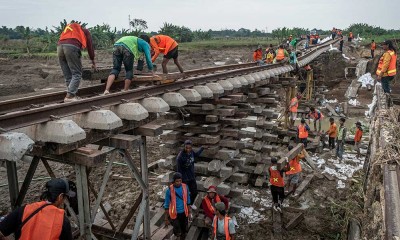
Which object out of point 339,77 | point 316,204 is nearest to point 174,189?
point 316,204

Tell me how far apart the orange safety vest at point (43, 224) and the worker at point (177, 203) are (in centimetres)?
276

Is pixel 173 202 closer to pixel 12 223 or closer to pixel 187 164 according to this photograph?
→ pixel 187 164

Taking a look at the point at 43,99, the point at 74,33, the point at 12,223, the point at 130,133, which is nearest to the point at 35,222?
the point at 12,223

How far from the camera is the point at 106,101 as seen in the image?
413 cm

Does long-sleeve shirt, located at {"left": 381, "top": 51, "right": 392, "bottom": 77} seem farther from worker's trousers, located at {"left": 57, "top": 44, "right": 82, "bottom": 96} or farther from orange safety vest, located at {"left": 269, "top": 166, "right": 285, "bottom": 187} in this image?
worker's trousers, located at {"left": 57, "top": 44, "right": 82, "bottom": 96}

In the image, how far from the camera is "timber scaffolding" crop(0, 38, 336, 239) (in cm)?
300

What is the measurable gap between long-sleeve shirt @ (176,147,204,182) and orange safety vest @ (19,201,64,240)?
3.18 metres

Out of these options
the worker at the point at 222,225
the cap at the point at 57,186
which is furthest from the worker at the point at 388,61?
the cap at the point at 57,186

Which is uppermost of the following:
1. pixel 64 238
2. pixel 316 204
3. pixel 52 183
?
pixel 52 183

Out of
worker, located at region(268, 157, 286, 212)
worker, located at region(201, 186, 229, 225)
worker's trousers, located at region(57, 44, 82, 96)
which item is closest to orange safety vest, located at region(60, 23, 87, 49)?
worker's trousers, located at region(57, 44, 82, 96)

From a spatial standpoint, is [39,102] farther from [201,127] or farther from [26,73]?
[26,73]

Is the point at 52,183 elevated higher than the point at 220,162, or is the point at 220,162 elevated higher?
the point at 52,183

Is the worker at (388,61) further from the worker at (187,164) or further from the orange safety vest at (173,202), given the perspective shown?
the orange safety vest at (173,202)

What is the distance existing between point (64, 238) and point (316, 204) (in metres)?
7.41
